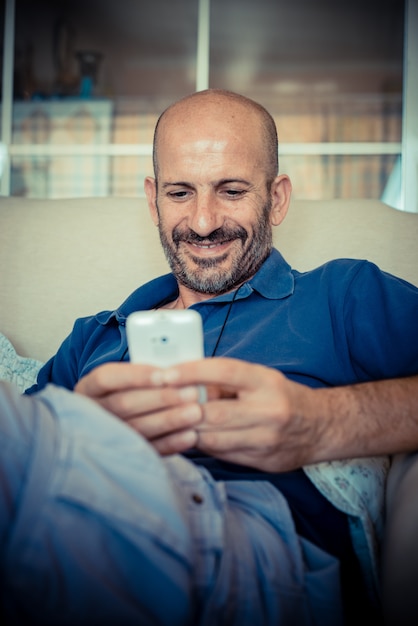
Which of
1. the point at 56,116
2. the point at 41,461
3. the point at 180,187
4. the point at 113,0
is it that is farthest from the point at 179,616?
the point at 113,0

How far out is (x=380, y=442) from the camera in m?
0.93

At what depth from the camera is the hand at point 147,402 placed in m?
0.79

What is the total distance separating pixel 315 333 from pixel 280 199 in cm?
48

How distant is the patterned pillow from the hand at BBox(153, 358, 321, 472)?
2.19 ft

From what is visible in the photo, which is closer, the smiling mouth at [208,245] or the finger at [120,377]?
the finger at [120,377]

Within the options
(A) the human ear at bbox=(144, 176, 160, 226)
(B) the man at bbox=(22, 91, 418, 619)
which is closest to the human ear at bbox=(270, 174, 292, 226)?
(B) the man at bbox=(22, 91, 418, 619)

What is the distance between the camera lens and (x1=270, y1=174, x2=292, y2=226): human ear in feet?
4.91

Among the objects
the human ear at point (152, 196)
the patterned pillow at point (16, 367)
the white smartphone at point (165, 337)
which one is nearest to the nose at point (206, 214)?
the human ear at point (152, 196)

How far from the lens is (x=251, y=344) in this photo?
1.16m

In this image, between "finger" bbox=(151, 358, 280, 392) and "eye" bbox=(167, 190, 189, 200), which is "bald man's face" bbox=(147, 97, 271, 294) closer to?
"eye" bbox=(167, 190, 189, 200)

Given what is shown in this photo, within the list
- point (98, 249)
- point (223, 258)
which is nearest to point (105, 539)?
point (223, 258)

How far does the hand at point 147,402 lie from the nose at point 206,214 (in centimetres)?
62

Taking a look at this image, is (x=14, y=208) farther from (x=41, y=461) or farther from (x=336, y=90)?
(x=336, y=90)

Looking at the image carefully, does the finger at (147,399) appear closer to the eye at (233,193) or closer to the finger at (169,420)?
the finger at (169,420)
